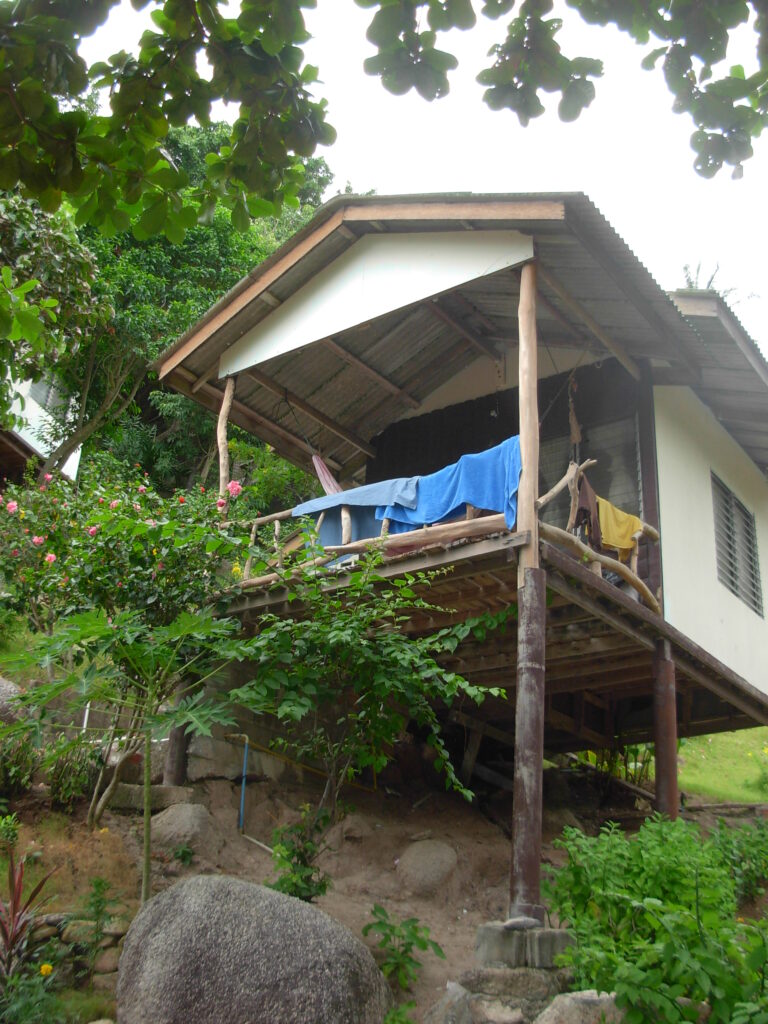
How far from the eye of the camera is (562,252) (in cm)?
861

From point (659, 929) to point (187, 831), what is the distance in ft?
16.0

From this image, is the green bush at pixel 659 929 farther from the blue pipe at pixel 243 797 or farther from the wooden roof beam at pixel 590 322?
the wooden roof beam at pixel 590 322

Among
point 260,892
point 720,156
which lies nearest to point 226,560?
point 260,892

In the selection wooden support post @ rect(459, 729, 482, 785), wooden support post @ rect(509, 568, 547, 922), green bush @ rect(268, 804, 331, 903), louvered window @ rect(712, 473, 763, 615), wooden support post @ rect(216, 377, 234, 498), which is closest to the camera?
wooden support post @ rect(509, 568, 547, 922)

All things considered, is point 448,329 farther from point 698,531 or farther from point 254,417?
point 698,531

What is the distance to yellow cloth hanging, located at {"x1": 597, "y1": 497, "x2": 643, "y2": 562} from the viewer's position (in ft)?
29.0

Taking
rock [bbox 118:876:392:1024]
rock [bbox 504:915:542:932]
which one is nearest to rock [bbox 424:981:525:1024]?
rock [bbox 118:876:392:1024]

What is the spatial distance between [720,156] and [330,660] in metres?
4.81

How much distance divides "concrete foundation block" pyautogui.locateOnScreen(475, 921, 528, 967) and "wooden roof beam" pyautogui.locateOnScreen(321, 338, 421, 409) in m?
6.36

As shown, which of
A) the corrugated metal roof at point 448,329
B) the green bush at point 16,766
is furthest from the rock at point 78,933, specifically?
the corrugated metal roof at point 448,329

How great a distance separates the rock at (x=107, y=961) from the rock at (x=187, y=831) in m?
1.74

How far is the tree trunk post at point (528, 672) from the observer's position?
6668 mm

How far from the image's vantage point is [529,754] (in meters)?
6.93

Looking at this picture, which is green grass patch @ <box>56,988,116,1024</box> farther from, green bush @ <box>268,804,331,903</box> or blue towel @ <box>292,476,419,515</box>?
blue towel @ <box>292,476,419,515</box>
